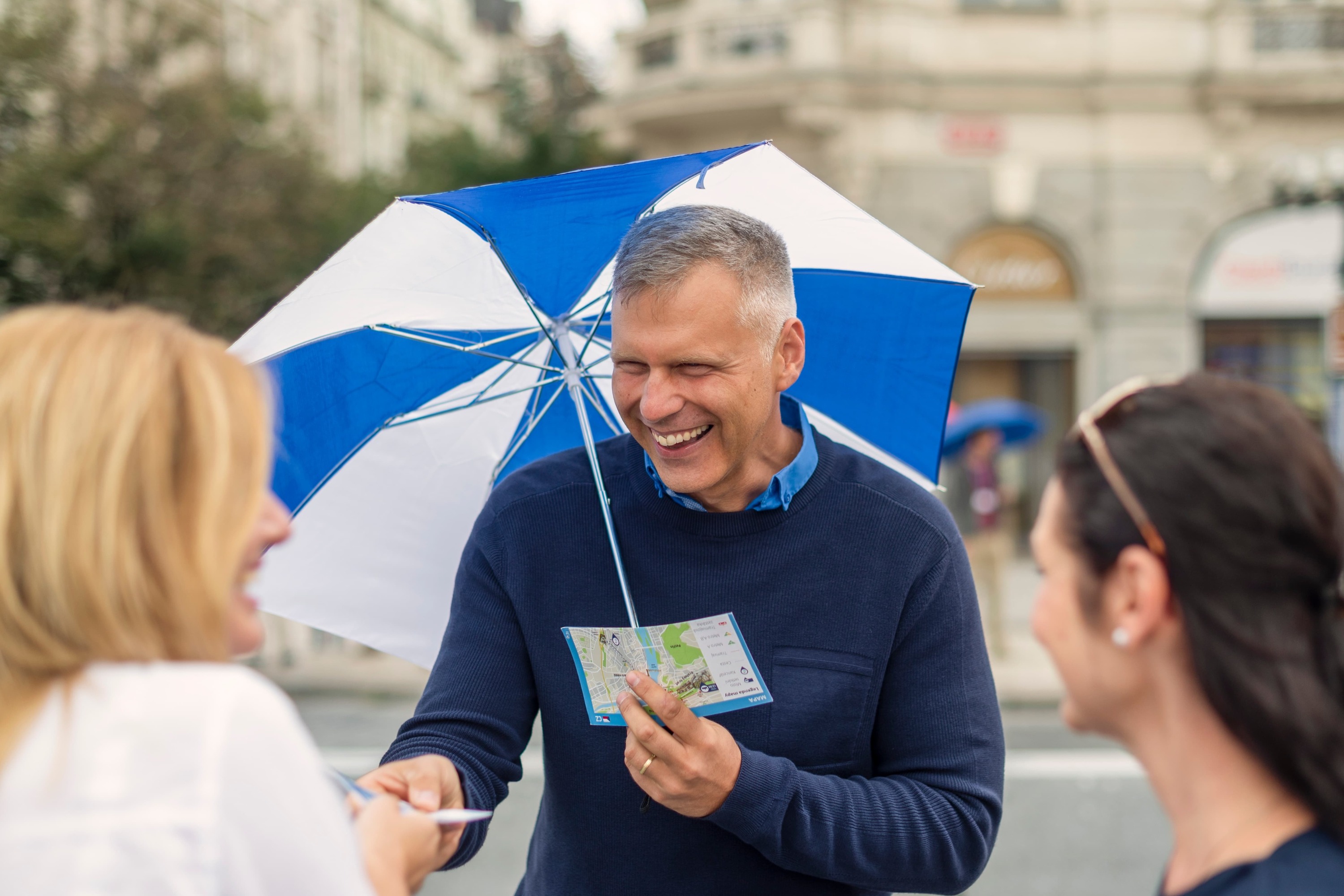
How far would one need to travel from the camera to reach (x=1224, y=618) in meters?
1.22

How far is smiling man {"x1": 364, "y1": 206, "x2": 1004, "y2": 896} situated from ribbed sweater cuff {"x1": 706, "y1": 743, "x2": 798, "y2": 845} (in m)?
0.03

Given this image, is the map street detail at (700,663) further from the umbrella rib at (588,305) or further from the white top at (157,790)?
the white top at (157,790)

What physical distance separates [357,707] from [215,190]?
25.2 feet

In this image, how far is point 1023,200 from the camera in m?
15.8

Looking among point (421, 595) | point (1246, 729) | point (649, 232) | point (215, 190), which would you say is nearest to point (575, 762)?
point (421, 595)

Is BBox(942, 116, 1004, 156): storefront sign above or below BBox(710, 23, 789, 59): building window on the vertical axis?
below

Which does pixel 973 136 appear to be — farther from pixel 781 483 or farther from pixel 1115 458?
pixel 1115 458

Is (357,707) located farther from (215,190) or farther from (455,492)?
(215,190)

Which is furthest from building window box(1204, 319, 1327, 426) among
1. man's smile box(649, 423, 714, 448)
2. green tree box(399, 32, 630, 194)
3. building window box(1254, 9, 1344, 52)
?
man's smile box(649, 423, 714, 448)

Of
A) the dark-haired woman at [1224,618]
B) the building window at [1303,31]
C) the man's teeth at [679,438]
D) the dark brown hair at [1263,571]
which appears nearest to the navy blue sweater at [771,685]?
the man's teeth at [679,438]

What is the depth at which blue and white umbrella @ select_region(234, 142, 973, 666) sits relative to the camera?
2230 millimetres

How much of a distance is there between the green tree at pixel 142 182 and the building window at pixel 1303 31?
1278 cm

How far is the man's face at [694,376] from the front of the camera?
6.82ft

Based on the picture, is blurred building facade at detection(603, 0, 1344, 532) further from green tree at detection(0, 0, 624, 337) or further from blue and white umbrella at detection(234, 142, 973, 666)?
blue and white umbrella at detection(234, 142, 973, 666)
